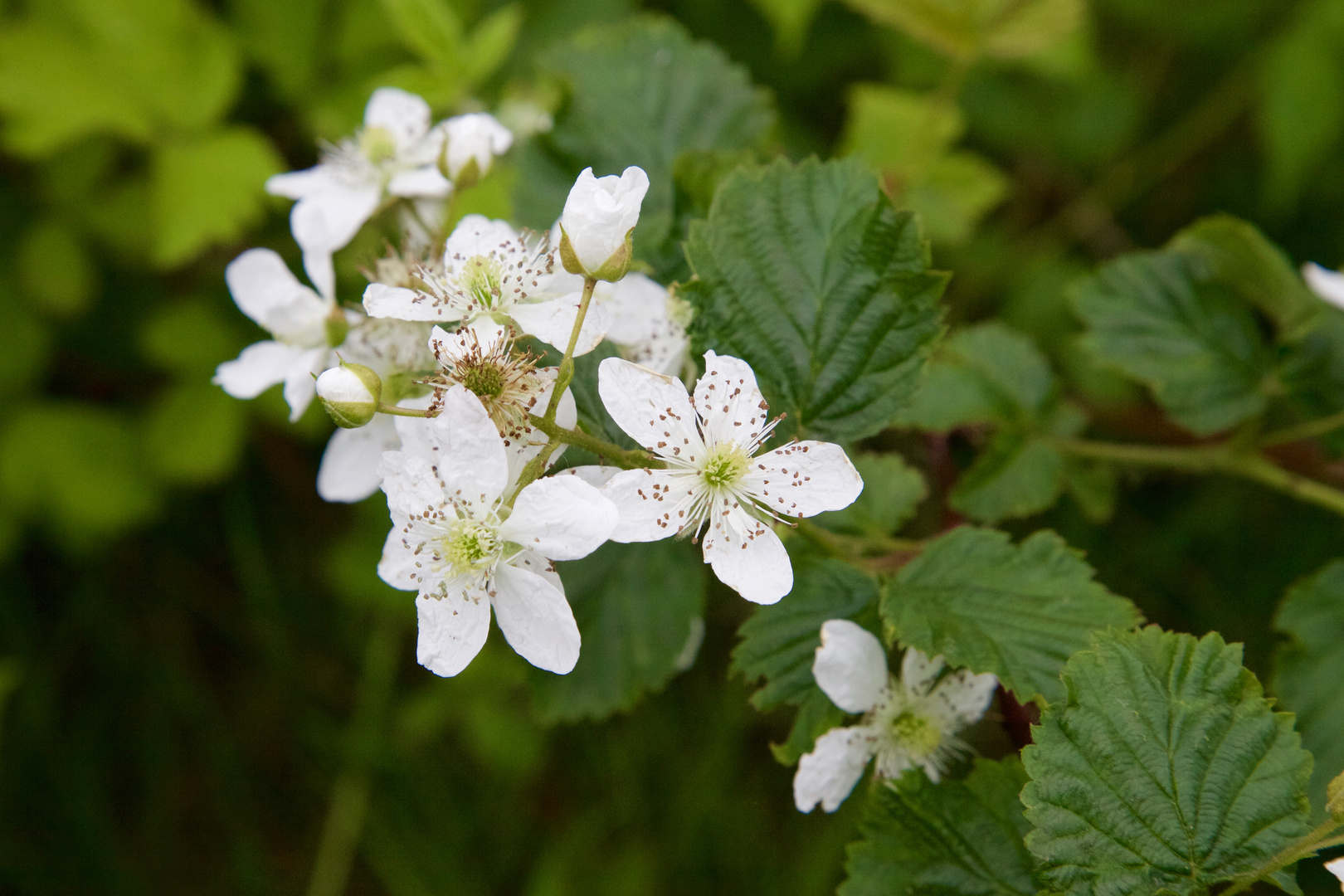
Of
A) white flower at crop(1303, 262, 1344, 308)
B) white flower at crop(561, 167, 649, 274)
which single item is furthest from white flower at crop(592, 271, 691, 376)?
white flower at crop(1303, 262, 1344, 308)

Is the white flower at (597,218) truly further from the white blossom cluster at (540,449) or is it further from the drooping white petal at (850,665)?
the drooping white petal at (850,665)

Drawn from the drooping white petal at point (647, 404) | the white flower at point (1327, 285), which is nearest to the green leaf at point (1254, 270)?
the white flower at point (1327, 285)

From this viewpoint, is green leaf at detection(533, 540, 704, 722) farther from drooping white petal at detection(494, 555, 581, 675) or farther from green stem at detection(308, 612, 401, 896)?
green stem at detection(308, 612, 401, 896)

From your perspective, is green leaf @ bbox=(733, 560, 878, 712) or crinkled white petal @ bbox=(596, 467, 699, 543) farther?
green leaf @ bbox=(733, 560, 878, 712)

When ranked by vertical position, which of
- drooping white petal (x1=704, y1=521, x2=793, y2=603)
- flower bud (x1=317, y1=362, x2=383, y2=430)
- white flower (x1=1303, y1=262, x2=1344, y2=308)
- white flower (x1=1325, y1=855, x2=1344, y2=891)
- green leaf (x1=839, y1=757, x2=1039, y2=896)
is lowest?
green leaf (x1=839, y1=757, x2=1039, y2=896)

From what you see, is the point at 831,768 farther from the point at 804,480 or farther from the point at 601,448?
the point at 601,448

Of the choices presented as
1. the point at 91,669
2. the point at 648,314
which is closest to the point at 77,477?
the point at 91,669
